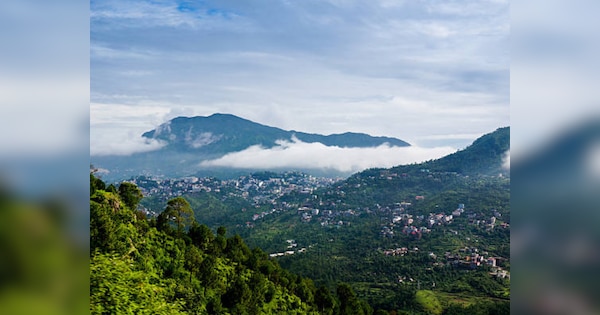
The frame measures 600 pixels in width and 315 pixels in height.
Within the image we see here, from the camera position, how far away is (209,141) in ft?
349

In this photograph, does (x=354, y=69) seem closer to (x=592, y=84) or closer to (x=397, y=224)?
(x=397, y=224)

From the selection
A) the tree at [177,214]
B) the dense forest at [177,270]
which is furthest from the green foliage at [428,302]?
the tree at [177,214]

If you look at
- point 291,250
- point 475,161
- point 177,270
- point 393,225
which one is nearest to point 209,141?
point 475,161

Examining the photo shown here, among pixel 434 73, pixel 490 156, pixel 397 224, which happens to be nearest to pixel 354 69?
pixel 434 73

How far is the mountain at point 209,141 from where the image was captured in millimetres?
85312

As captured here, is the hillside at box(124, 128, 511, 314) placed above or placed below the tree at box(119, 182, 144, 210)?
below

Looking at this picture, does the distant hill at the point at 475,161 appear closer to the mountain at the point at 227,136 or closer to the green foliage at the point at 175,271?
the mountain at the point at 227,136

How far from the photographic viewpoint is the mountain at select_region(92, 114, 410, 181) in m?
85.3

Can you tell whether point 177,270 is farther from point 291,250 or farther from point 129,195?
point 291,250

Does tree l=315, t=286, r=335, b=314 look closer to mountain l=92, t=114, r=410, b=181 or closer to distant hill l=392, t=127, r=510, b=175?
distant hill l=392, t=127, r=510, b=175

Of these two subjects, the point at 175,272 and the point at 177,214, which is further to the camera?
the point at 177,214

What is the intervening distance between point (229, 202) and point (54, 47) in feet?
167

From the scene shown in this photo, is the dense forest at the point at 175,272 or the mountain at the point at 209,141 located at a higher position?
the mountain at the point at 209,141

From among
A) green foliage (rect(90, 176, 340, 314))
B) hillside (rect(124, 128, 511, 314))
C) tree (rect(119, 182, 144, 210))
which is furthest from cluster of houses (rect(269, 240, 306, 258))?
tree (rect(119, 182, 144, 210))
